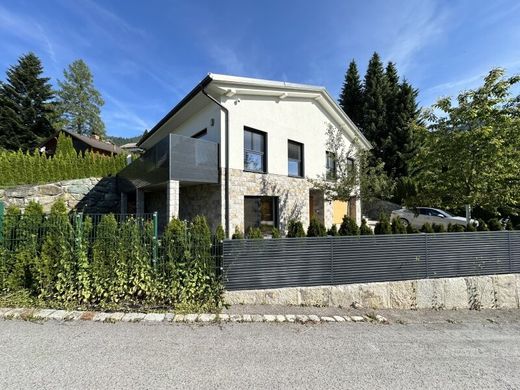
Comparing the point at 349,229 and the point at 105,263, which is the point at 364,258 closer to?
the point at 349,229

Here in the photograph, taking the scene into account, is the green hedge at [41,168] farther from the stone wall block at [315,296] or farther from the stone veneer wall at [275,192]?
the stone wall block at [315,296]

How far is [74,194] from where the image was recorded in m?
13.9

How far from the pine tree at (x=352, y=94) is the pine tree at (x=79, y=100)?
33267mm

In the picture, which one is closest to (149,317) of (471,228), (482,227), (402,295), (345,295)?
(345,295)

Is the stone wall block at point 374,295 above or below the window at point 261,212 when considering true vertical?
below

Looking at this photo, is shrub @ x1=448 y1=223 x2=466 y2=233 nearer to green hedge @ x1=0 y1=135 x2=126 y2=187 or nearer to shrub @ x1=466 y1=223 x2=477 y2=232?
shrub @ x1=466 y1=223 x2=477 y2=232

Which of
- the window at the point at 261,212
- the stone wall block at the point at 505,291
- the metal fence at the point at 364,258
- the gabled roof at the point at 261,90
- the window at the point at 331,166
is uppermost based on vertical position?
the gabled roof at the point at 261,90

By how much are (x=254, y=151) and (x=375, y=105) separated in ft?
75.3

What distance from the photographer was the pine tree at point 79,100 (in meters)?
36.6

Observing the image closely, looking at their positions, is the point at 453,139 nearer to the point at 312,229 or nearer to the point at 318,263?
the point at 312,229

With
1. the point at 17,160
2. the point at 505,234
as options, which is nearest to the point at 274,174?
the point at 505,234

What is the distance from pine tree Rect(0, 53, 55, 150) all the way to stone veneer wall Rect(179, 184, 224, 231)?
2854 cm

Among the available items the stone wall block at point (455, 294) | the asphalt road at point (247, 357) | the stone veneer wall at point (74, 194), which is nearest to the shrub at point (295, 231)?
the asphalt road at point (247, 357)

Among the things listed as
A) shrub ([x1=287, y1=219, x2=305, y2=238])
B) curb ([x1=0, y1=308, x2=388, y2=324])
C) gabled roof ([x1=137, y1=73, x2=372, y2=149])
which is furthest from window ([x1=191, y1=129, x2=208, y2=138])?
curb ([x1=0, y1=308, x2=388, y2=324])
